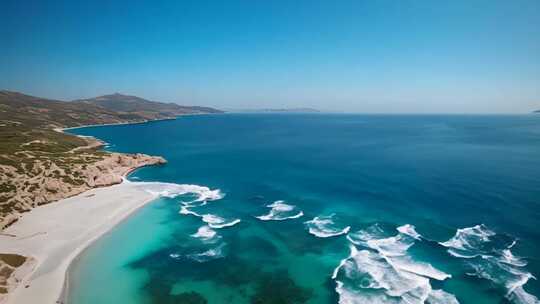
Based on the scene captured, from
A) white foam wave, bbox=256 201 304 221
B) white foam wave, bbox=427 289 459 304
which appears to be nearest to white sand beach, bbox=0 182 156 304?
white foam wave, bbox=256 201 304 221

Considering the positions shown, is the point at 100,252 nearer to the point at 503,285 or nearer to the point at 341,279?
the point at 341,279

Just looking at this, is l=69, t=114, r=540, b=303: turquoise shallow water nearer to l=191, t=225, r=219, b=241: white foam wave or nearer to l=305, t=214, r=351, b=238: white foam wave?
l=305, t=214, r=351, b=238: white foam wave

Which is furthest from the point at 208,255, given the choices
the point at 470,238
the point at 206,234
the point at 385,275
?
the point at 470,238

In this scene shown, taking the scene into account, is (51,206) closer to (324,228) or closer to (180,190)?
(180,190)

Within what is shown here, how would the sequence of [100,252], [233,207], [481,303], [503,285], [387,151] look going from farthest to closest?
[387,151] → [233,207] → [100,252] → [503,285] → [481,303]

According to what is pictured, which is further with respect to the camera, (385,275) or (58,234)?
(58,234)

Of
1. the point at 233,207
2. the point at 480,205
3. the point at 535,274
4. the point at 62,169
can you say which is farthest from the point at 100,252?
the point at 480,205
